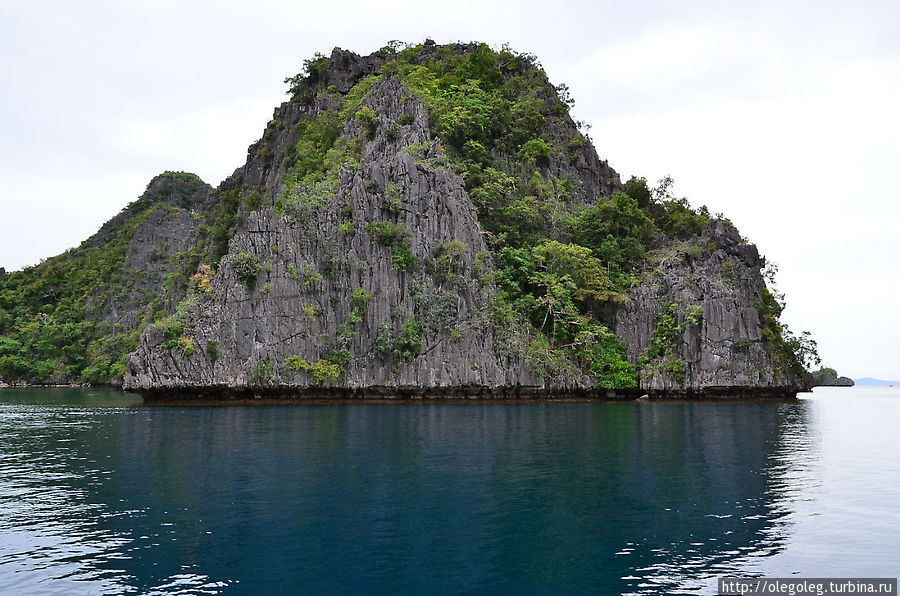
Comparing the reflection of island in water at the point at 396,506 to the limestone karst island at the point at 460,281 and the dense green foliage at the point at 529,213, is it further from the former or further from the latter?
the dense green foliage at the point at 529,213

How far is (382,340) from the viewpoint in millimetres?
55531

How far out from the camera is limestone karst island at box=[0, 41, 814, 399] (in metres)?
55.4

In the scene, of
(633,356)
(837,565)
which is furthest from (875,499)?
(633,356)

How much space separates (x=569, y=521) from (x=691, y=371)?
47.2 m

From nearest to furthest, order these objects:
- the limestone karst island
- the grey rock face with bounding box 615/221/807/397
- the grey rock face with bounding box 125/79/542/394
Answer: the grey rock face with bounding box 125/79/542/394 → the limestone karst island → the grey rock face with bounding box 615/221/807/397

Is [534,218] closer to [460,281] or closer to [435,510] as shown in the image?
[460,281]

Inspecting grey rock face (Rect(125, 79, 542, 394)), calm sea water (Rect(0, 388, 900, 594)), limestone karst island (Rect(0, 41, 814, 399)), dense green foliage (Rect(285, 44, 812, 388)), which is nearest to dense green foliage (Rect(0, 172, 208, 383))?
limestone karst island (Rect(0, 41, 814, 399))

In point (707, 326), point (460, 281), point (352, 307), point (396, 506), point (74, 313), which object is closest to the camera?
point (396, 506)

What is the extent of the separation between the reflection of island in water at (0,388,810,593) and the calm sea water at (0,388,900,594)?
0.23ft

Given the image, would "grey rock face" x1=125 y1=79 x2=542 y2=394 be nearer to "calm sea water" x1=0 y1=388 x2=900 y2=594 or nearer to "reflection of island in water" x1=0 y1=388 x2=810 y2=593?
"reflection of island in water" x1=0 y1=388 x2=810 y2=593

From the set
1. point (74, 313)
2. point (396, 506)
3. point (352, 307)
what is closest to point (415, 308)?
point (352, 307)

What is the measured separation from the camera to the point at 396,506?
55.0 feet

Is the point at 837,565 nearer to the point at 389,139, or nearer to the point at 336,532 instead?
the point at 336,532

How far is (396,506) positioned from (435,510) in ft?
3.67
